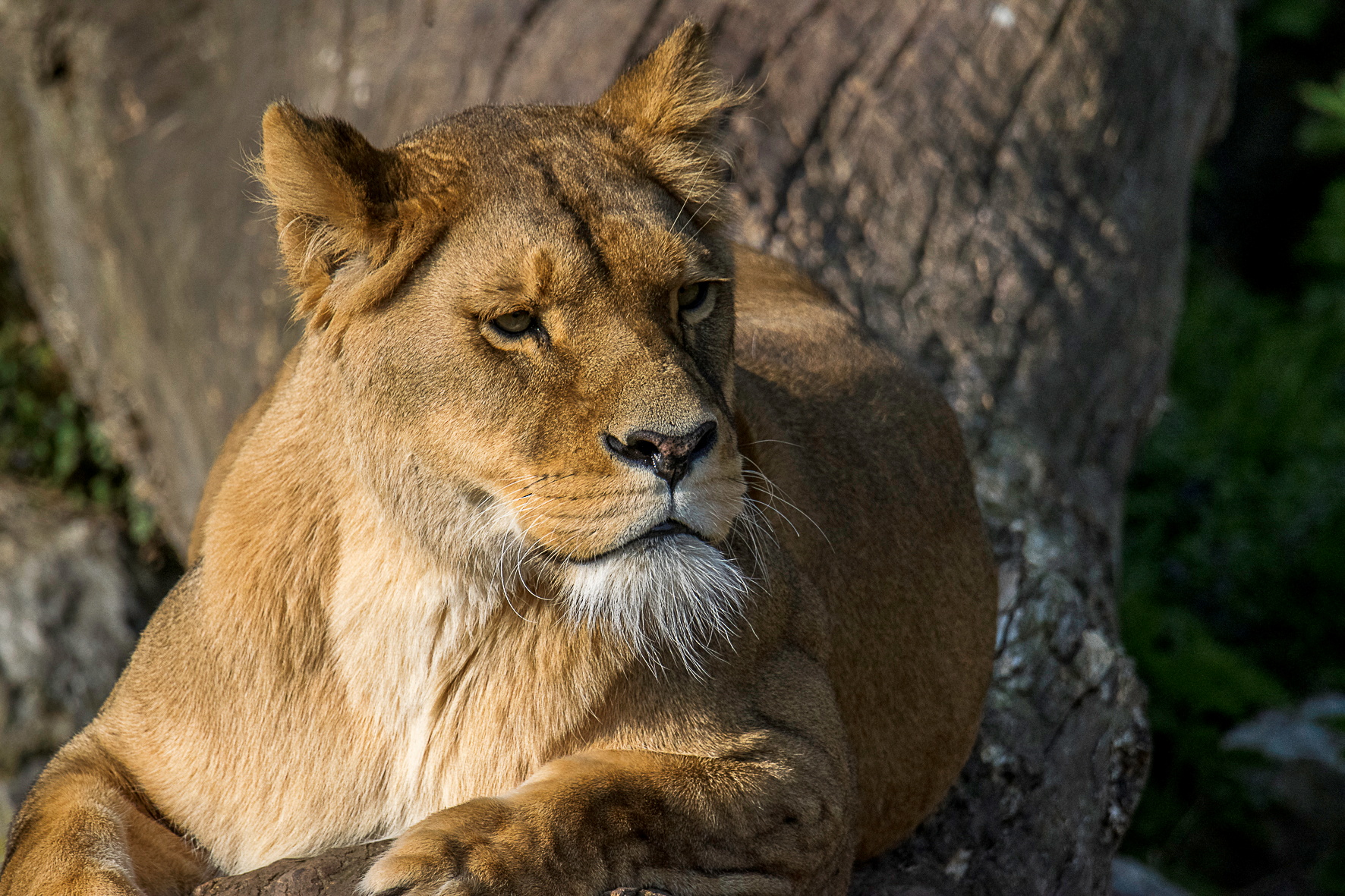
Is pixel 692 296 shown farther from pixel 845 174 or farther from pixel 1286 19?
pixel 1286 19

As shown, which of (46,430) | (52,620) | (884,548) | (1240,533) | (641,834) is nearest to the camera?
(641,834)

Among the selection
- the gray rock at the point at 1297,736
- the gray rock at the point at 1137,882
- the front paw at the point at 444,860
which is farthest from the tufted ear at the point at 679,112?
the gray rock at the point at 1297,736

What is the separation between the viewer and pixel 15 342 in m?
8.49

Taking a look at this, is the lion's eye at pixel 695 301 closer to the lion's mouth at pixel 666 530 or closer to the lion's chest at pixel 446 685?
the lion's mouth at pixel 666 530

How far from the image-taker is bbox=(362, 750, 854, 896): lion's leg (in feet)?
8.84

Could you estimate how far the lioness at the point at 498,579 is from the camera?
288 centimetres

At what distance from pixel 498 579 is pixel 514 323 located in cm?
58

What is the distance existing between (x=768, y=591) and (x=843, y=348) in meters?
1.43

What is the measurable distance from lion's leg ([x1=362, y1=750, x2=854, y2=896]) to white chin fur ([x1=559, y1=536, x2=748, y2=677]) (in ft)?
0.84

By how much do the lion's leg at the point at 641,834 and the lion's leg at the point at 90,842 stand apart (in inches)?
32.9

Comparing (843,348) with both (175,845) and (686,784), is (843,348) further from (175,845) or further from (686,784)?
(175,845)

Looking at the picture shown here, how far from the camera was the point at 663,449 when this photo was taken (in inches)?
110

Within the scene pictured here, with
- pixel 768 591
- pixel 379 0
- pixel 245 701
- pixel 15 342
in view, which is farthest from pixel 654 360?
pixel 15 342

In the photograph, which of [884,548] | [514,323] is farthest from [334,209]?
[884,548]
